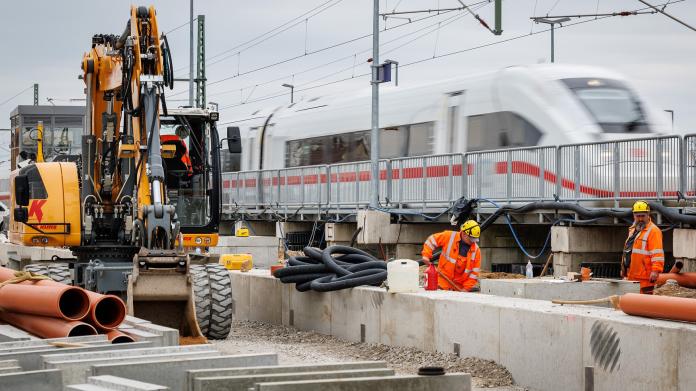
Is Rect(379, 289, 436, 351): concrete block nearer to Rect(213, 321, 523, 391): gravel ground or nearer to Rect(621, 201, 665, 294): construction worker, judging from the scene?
Rect(213, 321, 523, 391): gravel ground

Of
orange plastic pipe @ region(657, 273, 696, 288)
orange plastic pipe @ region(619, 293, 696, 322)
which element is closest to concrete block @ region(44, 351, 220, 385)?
orange plastic pipe @ region(619, 293, 696, 322)

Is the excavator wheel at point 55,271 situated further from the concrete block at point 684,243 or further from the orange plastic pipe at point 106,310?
the concrete block at point 684,243

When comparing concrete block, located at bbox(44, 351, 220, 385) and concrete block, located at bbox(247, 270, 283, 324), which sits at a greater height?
concrete block, located at bbox(44, 351, 220, 385)

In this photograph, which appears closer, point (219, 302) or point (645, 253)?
point (219, 302)

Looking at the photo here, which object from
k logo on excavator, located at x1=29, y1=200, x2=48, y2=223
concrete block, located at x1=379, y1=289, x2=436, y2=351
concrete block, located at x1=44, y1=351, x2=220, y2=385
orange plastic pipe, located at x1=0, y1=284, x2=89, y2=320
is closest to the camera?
concrete block, located at x1=44, y1=351, x2=220, y2=385

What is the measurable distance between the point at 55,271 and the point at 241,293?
15.4ft

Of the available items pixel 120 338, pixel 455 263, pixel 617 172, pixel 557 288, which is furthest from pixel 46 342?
pixel 617 172

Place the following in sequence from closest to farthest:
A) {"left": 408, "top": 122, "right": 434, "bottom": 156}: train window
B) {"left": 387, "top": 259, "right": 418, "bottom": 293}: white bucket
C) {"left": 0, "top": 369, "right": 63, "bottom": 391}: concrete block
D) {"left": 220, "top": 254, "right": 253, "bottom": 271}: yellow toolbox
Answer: {"left": 0, "top": 369, "right": 63, "bottom": 391}: concrete block
{"left": 387, "top": 259, "right": 418, "bottom": 293}: white bucket
{"left": 220, "top": 254, "right": 253, "bottom": 271}: yellow toolbox
{"left": 408, "top": 122, "right": 434, "bottom": 156}: train window

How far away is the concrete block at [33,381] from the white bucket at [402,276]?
7744mm

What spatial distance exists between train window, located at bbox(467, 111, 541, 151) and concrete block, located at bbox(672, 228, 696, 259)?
6.93 m

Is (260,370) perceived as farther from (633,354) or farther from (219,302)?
(219,302)

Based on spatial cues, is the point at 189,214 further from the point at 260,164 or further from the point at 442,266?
the point at 260,164

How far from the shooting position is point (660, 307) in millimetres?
10320

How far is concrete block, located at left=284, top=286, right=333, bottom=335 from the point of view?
54.6ft
